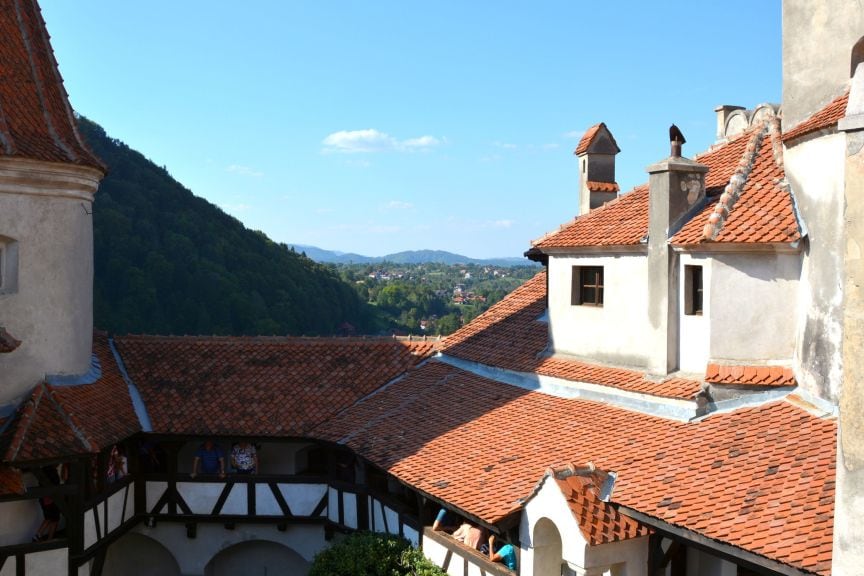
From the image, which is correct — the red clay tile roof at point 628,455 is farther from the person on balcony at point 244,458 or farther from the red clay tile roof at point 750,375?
the person on balcony at point 244,458

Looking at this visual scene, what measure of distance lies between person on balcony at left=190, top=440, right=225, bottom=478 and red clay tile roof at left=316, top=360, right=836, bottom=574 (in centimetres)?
243

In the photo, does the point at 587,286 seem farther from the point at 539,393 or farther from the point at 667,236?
the point at 667,236

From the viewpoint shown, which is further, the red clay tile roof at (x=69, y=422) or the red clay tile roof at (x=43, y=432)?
the red clay tile roof at (x=69, y=422)

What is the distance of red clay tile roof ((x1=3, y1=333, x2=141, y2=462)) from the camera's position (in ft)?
50.8

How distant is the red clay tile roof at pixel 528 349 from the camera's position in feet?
50.7

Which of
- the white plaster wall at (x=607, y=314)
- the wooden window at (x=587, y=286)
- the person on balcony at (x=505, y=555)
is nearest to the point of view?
the person on balcony at (x=505, y=555)

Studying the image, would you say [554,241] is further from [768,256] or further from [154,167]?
[154,167]

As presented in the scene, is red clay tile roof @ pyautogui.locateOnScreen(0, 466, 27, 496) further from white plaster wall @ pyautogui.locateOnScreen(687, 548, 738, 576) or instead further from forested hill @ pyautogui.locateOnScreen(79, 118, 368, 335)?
forested hill @ pyautogui.locateOnScreen(79, 118, 368, 335)

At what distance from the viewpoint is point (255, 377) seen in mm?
21016

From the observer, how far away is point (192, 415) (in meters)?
19.5

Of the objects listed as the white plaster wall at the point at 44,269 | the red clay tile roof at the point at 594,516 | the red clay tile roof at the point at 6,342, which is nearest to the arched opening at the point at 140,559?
the white plaster wall at the point at 44,269

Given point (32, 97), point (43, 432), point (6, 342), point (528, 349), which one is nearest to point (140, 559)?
point (43, 432)

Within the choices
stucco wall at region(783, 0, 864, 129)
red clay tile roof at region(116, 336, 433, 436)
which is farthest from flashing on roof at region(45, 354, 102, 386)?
stucco wall at region(783, 0, 864, 129)

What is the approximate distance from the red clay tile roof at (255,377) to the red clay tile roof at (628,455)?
1.07 meters
